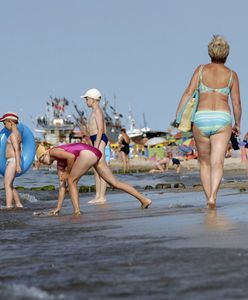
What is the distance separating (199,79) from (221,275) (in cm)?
517

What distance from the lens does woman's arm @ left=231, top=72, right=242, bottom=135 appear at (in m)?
8.39

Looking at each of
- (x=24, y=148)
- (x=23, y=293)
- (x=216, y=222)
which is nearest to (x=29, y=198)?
(x=24, y=148)

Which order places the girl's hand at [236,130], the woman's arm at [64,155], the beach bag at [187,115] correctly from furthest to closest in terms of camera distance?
the woman's arm at [64,155]
the girl's hand at [236,130]
the beach bag at [187,115]

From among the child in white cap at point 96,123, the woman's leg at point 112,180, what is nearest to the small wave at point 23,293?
the woman's leg at point 112,180

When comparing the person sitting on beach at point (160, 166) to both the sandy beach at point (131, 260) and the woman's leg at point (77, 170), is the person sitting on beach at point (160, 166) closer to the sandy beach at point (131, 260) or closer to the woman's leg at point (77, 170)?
the woman's leg at point (77, 170)

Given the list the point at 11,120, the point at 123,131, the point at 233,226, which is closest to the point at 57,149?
the point at 11,120

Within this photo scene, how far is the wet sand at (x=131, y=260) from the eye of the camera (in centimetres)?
317

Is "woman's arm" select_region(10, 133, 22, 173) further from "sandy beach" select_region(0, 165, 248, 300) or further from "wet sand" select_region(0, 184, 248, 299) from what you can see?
"wet sand" select_region(0, 184, 248, 299)

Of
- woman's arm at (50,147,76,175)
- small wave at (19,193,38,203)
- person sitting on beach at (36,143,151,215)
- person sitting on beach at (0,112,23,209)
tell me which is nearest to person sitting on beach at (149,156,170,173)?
small wave at (19,193,38,203)

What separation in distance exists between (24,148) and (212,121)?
6126 millimetres

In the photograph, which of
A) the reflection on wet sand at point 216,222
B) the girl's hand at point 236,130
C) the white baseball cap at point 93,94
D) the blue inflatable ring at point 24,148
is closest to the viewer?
the reflection on wet sand at point 216,222

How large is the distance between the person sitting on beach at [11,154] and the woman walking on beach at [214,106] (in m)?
4.24

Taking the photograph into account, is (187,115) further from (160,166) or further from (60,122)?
(60,122)

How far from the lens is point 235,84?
27.5 feet
